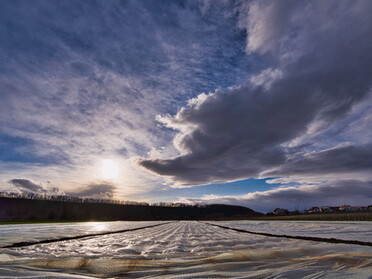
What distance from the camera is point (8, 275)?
7.88 ft

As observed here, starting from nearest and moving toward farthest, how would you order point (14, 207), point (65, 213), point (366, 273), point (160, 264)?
1. point (366, 273)
2. point (160, 264)
3. point (65, 213)
4. point (14, 207)

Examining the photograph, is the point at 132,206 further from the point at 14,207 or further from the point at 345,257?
the point at 345,257

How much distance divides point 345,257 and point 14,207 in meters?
188

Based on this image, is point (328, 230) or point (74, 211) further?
point (74, 211)

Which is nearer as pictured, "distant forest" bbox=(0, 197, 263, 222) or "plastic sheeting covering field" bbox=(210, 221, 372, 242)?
"plastic sheeting covering field" bbox=(210, 221, 372, 242)

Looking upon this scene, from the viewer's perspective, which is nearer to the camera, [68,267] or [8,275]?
[8,275]

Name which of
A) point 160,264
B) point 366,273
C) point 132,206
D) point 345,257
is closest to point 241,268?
point 160,264

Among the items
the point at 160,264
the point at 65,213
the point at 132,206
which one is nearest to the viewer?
the point at 160,264

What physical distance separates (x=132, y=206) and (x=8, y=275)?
684 ft

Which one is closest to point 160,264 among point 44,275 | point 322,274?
point 44,275

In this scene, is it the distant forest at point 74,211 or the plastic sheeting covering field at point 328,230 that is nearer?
the plastic sheeting covering field at point 328,230

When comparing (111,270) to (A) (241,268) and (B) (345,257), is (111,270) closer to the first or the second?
(A) (241,268)

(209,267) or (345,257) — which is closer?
(209,267)

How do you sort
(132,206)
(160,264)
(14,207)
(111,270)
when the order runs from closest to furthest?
1. (111,270)
2. (160,264)
3. (14,207)
4. (132,206)
